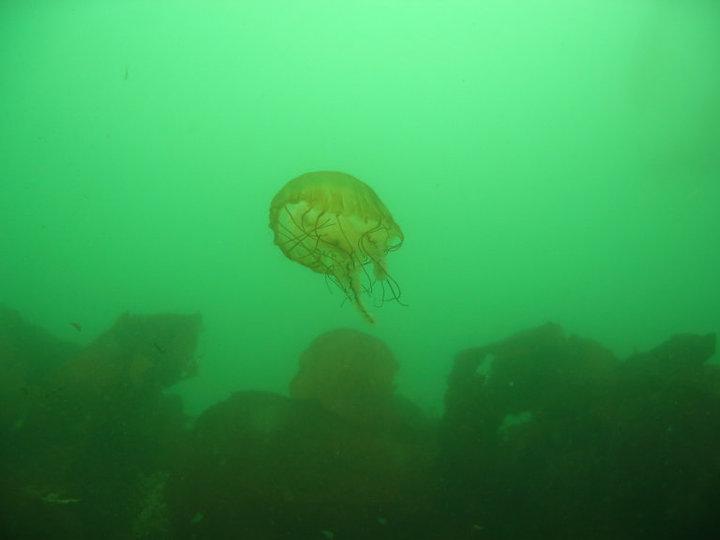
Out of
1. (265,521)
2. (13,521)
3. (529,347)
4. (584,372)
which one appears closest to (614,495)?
(584,372)

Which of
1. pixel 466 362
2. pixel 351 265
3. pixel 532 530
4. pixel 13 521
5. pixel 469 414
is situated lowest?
pixel 532 530

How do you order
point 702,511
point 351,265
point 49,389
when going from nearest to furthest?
point 702,511, point 351,265, point 49,389

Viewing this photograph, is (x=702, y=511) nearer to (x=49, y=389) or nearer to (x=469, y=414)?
(x=469, y=414)

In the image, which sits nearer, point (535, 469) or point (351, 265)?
point (535, 469)

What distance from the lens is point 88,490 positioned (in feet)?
13.2

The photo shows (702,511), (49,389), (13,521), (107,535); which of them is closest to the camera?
(702,511)

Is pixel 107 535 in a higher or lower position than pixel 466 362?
lower

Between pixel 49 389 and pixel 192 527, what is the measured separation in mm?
2218

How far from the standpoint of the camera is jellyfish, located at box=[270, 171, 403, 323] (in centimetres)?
379

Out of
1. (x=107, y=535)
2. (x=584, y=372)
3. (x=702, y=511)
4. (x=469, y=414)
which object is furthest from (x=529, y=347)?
(x=107, y=535)

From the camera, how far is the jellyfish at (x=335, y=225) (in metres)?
3.79

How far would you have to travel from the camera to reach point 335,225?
400cm

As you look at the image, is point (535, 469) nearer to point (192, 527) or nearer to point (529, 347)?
point (529, 347)

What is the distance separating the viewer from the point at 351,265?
4184mm
